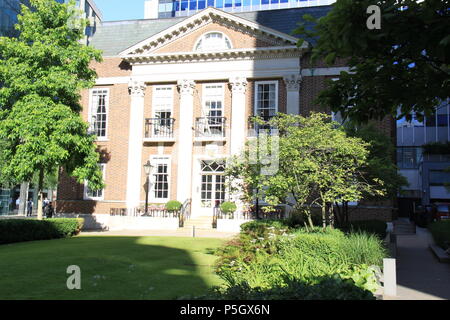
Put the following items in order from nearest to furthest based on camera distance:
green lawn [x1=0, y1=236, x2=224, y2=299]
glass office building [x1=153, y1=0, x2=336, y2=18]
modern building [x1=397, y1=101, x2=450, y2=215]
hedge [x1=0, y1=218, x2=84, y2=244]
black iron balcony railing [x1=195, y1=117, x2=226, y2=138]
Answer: green lawn [x1=0, y1=236, x2=224, y2=299], hedge [x1=0, y1=218, x2=84, y2=244], black iron balcony railing [x1=195, y1=117, x2=226, y2=138], modern building [x1=397, y1=101, x2=450, y2=215], glass office building [x1=153, y1=0, x2=336, y2=18]

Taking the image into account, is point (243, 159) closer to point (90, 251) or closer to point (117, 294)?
point (90, 251)

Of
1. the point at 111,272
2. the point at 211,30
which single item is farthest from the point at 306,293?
the point at 211,30

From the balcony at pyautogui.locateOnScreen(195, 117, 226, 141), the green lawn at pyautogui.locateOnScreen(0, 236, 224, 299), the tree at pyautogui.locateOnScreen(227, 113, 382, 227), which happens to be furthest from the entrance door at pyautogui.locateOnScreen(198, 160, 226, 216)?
the green lawn at pyautogui.locateOnScreen(0, 236, 224, 299)

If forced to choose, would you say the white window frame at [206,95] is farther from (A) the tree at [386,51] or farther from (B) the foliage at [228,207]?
(A) the tree at [386,51]

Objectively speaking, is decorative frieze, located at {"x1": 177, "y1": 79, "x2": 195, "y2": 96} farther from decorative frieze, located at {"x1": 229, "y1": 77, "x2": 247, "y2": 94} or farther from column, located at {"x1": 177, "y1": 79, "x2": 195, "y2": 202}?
decorative frieze, located at {"x1": 229, "y1": 77, "x2": 247, "y2": 94}

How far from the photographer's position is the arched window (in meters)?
26.7

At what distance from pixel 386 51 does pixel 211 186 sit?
2108 centimetres

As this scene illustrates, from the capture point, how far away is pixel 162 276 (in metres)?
8.81

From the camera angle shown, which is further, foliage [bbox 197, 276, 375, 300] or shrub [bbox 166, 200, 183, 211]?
shrub [bbox 166, 200, 183, 211]

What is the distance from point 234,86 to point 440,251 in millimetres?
15439

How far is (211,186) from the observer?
2683 cm

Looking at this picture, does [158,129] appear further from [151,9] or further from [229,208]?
[151,9]

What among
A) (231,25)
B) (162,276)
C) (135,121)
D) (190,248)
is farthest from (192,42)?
(162,276)

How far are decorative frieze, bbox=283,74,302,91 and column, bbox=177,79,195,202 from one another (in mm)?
6073
